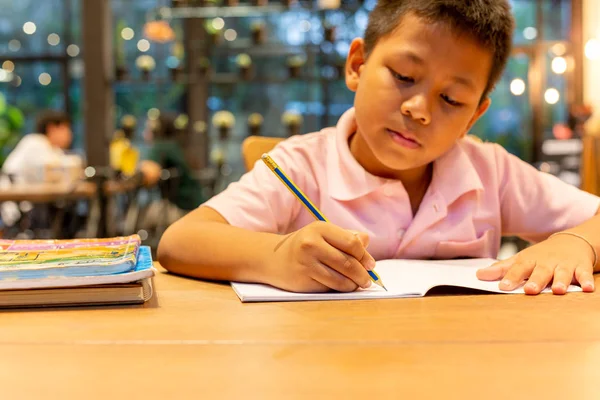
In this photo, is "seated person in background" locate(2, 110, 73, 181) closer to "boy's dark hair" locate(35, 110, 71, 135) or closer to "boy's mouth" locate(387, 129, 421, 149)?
"boy's dark hair" locate(35, 110, 71, 135)

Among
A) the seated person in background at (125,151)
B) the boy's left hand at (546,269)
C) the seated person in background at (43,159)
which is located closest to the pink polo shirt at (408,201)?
the boy's left hand at (546,269)

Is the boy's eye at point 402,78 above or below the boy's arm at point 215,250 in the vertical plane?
above

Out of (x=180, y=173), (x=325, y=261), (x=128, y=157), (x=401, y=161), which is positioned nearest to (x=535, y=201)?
(x=401, y=161)

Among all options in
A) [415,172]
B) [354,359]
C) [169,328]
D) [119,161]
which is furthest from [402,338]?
[119,161]

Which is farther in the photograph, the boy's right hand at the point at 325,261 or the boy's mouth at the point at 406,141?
the boy's mouth at the point at 406,141

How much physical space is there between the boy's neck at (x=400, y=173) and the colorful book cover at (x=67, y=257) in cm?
47

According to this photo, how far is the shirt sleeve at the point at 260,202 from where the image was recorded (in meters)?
1.18

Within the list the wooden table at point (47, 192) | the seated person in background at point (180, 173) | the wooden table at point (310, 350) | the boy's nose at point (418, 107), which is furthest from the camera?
the seated person in background at point (180, 173)

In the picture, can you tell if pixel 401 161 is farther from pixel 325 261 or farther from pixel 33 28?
pixel 33 28

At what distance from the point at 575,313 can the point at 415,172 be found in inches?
22.7

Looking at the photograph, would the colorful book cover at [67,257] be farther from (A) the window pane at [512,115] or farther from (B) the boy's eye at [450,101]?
(A) the window pane at [512,115]

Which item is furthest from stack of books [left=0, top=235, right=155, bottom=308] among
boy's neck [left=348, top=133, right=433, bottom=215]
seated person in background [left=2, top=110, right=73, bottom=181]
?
seated person in background [left=2, top=110, right=73, bottom=181]

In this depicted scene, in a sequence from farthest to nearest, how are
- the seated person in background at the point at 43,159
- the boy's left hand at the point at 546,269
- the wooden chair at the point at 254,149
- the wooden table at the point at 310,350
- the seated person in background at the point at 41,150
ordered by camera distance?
the seated person in background at the point at 43,159 → the seated person in background at the point at 41,150 → the wooden chair at the point at 254,149 → the boy's left hand at the point at 546,269 → the wooden table at the point at 310,350

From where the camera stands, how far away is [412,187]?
133 centimetres
